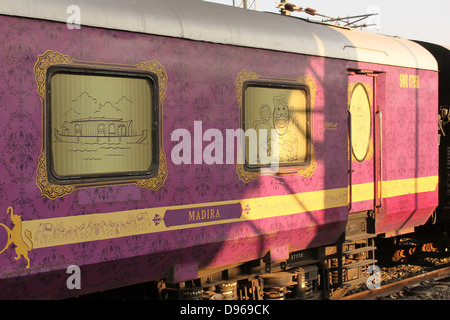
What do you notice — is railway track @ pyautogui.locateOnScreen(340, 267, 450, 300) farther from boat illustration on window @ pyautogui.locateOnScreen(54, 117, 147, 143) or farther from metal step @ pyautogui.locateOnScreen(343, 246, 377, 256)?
boat illustration on window @ pyautogui.locateOnScreen(54, 117, 147, 143)

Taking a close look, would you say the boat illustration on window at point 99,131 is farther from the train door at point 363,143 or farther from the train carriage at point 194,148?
the train door at point 363,143

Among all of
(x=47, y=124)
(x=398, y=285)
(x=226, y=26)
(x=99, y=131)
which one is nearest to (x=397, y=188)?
(x=398, y=285)

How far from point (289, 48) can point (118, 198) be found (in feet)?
8.91

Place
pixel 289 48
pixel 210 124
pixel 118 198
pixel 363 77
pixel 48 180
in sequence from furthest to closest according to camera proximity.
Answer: pixel 363 77, pixel 289 48, pixel 210 124, pixel 118 198, pixel 48 180

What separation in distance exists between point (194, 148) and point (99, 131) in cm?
102

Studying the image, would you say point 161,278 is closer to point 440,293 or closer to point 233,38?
point 233,38

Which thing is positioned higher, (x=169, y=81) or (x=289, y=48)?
(x=289, y=48)

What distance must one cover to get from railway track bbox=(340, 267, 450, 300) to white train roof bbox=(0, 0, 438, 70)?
3.15 meters

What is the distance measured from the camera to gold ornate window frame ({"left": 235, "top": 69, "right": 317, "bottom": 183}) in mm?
5938

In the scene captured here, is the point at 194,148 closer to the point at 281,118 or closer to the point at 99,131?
the point at 99,131

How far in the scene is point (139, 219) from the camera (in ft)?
16.5

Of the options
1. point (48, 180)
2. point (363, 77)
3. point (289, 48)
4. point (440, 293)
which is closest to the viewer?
point (48, 180)

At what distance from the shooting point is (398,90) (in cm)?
820

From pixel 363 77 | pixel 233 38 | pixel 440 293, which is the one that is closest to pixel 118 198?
pixel 233 38
